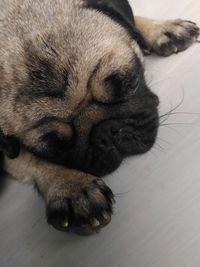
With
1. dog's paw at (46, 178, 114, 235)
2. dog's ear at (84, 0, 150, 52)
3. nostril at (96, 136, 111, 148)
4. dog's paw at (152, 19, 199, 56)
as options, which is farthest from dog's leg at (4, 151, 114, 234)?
dog's paw at (152, 19, 199, 56)

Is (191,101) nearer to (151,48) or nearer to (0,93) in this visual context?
(151,48)

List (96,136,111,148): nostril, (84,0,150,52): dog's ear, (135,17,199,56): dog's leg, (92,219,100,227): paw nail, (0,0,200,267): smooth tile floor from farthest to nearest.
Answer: (135,17,199,56): dog's leg < (84,0,150,52): dog's ear < (96,136,111,148): nostril < (92,219,100,227): paw nail < (0,0,200,267): smooth tile floor

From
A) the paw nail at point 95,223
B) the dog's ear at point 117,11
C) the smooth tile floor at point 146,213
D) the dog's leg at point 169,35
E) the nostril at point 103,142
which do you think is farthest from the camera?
the dog's leg at point 169,35

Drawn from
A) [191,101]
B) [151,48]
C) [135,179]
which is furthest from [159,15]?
[135,179]

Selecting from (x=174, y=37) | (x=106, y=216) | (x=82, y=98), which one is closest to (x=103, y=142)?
(x=82, y=98)

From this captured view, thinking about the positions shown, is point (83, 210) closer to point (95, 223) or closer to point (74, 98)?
point (95, 223)

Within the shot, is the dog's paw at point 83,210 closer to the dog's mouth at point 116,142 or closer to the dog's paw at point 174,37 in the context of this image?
the dog's mouth at point 116,142

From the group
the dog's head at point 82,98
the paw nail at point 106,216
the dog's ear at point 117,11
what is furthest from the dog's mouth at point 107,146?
the dog's ear at point 117,11

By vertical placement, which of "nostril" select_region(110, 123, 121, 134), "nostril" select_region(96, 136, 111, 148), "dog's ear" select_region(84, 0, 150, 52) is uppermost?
"dog's ear" select_region(84, 0, 150, 52)

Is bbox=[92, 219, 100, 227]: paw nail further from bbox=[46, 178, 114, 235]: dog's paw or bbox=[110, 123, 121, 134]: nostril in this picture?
bbox=[110, 123, 121, 134]: nostril
